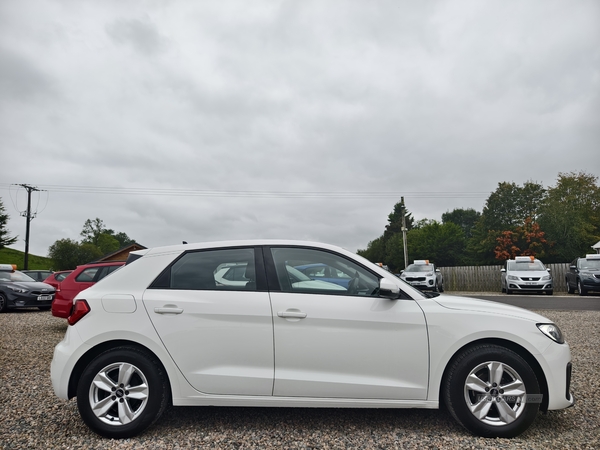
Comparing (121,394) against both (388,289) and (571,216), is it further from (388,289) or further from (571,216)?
(571,216)

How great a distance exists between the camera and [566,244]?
4566 centimetres

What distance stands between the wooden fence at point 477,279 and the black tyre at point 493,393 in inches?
1114

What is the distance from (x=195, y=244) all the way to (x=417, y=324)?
2.04 m

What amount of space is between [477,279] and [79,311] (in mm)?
30404

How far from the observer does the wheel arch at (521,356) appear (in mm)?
3783

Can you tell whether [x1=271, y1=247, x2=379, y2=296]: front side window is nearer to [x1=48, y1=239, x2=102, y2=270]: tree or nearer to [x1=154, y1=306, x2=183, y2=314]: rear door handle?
[x1=154, y1=306, x2=183, y2=314]: rear door handle

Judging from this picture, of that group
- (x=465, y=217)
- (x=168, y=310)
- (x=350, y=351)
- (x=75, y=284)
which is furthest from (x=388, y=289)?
(x=465, y=217)

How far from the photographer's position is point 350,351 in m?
3.76

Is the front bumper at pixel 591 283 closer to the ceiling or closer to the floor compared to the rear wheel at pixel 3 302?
closer to the ceiling

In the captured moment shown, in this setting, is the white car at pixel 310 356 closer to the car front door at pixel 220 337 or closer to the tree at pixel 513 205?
the car front door at pixel 220 337

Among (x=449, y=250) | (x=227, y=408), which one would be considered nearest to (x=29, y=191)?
(x=227, y=408)

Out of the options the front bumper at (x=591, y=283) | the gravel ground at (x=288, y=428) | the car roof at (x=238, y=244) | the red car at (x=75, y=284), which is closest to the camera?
the gravel ground at (x=288, y=428)

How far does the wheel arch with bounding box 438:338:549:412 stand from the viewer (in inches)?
149

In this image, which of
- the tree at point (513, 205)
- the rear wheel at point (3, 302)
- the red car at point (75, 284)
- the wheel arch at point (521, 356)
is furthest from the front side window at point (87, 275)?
the tree at point (513, 205)
